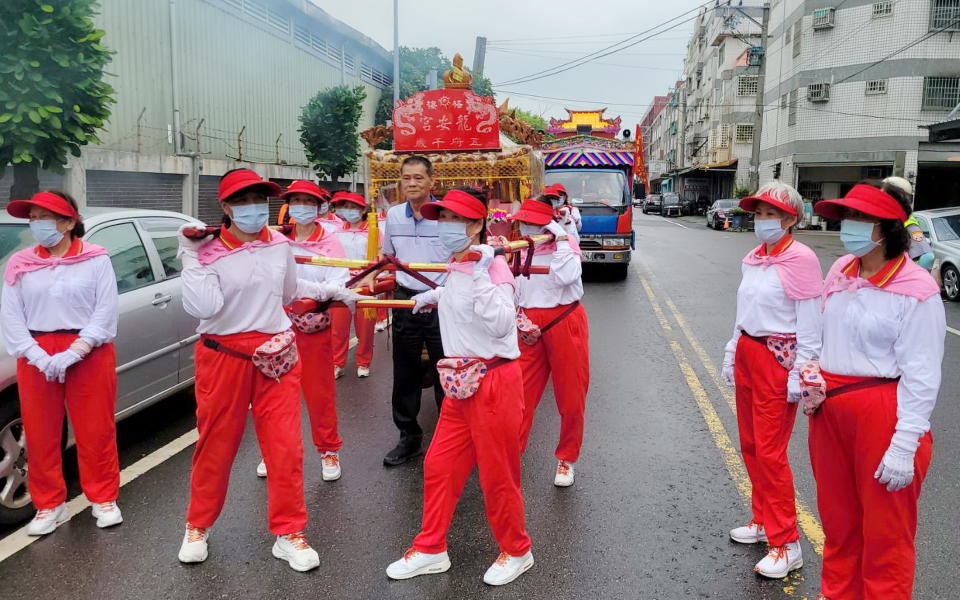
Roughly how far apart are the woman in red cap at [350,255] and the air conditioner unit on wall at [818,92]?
1282 inches

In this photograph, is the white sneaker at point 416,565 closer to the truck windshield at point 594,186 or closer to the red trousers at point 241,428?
the red trousers at point 241,428

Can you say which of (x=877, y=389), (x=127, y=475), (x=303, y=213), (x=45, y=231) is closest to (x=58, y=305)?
(x=45, y=231)

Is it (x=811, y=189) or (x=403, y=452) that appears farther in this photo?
(x=811, y=189)

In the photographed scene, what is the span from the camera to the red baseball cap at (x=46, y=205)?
367 centimetres

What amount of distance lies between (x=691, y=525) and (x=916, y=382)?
1.73 metres

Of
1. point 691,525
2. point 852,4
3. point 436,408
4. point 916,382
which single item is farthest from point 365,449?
point 852,4

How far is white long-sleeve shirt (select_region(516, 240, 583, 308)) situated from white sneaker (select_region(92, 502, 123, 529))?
246 cm

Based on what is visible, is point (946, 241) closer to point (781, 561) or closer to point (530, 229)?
point (530, 229)

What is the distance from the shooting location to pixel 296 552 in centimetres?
346

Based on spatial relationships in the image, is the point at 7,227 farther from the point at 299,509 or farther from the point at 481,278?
the point at 481,278

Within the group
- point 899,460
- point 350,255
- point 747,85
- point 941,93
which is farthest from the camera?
point 747,85

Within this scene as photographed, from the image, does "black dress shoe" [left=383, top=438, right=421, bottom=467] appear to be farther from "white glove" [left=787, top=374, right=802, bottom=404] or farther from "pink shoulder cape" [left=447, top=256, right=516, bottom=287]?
"white glove" [left=787, top=374, right=802, bottom=404]

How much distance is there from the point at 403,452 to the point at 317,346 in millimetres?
984

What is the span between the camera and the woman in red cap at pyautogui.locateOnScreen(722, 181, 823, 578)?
11.1 ft
